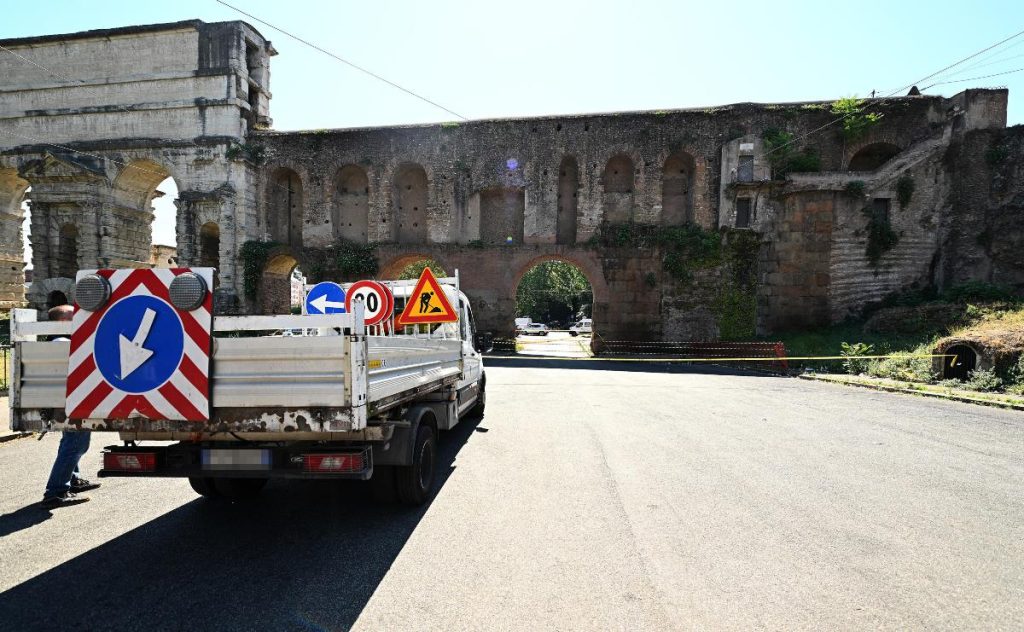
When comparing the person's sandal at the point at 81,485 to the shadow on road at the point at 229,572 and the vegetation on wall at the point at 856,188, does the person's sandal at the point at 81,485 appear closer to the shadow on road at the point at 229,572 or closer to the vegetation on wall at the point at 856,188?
the shadow on road at the point at 229,572

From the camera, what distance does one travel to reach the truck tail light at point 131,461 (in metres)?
3.42

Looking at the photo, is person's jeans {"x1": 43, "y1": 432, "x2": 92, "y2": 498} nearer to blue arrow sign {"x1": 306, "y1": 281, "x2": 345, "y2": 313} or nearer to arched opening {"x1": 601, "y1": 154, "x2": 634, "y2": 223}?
blue arrow sign {"x1": 306, "y1": 281, "x2": 345, "y2": 313}

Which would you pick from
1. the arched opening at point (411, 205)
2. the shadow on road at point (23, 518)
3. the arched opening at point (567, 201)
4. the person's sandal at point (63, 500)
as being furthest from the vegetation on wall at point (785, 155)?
the shadow on road at point (23, 518)

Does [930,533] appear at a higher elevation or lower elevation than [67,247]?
lower

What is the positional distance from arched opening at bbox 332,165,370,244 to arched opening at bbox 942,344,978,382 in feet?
77.2

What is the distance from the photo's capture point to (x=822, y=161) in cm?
2122

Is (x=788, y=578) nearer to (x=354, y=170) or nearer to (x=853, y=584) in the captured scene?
(x=853, y=584)

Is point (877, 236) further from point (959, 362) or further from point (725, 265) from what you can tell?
point (959, 362)

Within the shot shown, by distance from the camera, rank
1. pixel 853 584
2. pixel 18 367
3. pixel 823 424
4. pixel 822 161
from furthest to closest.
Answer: pixel 822 161
pixel 823 424
pixel 18 367
pixel 853 584

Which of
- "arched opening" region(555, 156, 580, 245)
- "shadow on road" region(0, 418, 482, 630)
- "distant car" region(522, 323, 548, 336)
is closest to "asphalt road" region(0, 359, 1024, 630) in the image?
"shadow on road" region(0, 418, 482, 630)

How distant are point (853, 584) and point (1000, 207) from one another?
23888mm

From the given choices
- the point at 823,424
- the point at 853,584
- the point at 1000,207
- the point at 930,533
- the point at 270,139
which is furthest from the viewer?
the point at 270,139

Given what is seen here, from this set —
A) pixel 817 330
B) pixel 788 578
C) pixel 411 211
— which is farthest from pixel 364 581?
pixel 411 211

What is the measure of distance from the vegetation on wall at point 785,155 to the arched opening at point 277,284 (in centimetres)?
2296
